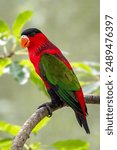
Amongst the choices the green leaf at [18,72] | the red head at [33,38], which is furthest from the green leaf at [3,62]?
the red head at [33,38]

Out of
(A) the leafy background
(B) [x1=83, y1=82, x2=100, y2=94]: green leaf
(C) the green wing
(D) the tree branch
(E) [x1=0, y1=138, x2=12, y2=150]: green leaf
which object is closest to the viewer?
(D) the tree branch

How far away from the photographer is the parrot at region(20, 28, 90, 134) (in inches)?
35.5

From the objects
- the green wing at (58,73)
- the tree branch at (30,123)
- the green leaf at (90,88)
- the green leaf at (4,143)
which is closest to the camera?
the tree branch at (30,123)

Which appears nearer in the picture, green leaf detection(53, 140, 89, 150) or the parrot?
the parrot

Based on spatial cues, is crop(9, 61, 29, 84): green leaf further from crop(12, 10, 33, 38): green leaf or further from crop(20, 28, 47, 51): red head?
crop(20, 28, 47, 51): red head

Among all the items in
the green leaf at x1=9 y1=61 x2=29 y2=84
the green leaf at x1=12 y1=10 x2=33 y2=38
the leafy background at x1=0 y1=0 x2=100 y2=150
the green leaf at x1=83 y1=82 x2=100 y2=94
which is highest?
the green leaf at x1=12 y1=10 x2=33 y2=38

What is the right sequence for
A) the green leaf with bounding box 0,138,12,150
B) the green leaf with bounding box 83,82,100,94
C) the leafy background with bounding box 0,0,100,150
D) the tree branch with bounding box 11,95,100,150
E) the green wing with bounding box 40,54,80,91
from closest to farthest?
1. the tree branch with bounding box 11,95,100,150
2. the green wing with bounding box 40,54,80,91
3. the green leaf with bounding box 0,138,12,150
4. the green leaf with bounding box 83,82,100,94
5. the leafy background with bounding box 0,0,100,150

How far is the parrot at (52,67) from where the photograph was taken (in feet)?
2.96

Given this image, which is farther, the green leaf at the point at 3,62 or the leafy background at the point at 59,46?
the leafy background at the point at 59,46

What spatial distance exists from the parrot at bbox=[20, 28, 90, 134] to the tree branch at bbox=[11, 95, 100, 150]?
3 cm

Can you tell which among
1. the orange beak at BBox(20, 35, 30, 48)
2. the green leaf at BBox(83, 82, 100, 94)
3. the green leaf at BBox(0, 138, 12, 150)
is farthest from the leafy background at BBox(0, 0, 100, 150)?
the orange beak at BBox(20, 35, 30, 48)

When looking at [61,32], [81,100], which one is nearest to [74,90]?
[81,100]

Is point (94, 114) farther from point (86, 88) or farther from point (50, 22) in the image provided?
point (86, 88)

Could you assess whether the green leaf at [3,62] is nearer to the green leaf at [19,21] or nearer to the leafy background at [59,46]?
the green leaf at [19,21]
